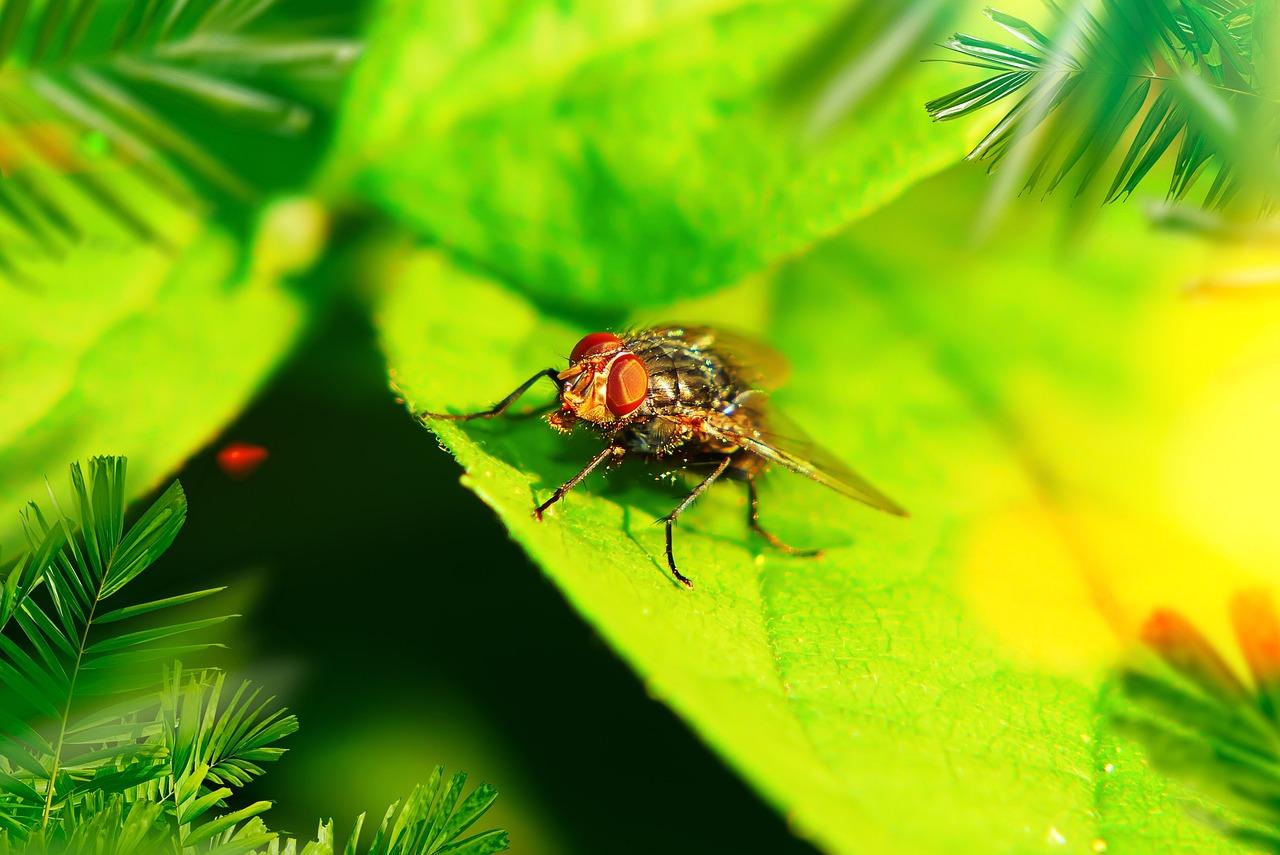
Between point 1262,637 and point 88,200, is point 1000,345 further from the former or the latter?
point 88,200

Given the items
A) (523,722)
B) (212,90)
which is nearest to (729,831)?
(523,722)

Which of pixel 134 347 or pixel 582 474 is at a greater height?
pixel 582 474

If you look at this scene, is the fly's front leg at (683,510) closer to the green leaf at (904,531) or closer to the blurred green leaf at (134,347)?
the green leaf at (904,531)

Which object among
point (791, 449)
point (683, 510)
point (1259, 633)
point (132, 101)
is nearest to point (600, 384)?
point (683, 510)

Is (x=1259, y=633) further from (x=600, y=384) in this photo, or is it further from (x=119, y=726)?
(x=119, y=726)

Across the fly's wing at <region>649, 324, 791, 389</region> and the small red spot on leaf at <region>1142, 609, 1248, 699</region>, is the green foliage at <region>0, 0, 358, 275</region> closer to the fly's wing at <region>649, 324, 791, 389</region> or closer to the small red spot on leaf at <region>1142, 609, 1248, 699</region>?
the fly's wing at <region>649, 324, 791, 389</region>
